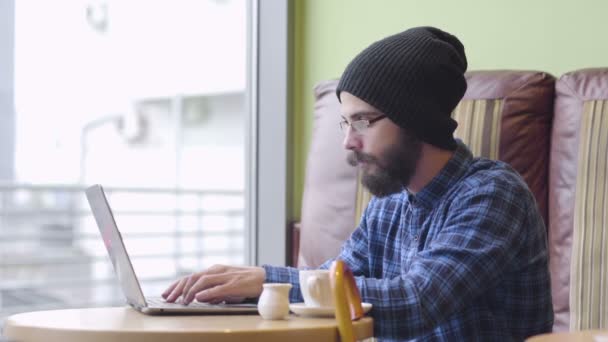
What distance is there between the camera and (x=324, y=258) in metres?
2.65

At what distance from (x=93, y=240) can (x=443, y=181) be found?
186cm

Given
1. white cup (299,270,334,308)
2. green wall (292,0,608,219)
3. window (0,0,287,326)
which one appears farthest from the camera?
window (0,0,287,326)

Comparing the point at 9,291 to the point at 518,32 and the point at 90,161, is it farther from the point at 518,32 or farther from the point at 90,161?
the point at 518,32

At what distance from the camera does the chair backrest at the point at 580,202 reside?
6.91 ft

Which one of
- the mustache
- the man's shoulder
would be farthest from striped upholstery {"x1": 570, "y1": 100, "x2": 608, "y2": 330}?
the mustache

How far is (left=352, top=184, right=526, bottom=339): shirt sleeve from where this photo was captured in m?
1.56

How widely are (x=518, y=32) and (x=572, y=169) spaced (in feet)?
1.86

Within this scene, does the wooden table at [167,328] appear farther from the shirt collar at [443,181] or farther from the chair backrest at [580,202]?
the chair backrest at [580,202]

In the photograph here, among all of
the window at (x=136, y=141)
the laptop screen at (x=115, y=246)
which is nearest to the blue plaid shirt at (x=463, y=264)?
the laptop screen at (x=115, y=246)

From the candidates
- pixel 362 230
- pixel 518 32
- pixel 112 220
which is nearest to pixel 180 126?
pixel 518 32

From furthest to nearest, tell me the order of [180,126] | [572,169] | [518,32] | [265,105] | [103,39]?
[180,126] → [265,105] → [103,39] → [518,32] → [572,169]

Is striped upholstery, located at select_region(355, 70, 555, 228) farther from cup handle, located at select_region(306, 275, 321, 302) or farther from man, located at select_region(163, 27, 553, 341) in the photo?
cup handle, located at select_region(306, 275, 321, 302)

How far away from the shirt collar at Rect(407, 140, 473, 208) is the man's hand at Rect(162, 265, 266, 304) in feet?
1.19

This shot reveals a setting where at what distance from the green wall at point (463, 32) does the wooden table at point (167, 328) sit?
130 centimetres
